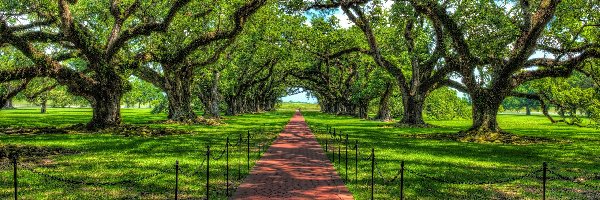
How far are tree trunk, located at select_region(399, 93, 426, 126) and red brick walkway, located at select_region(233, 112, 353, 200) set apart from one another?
821 inches

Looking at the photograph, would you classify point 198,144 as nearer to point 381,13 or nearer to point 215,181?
point 215,181

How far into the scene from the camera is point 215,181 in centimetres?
1130

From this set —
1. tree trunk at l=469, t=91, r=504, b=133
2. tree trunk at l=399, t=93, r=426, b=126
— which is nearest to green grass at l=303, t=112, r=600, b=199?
→ tree trunk at l=469, t=91, r=504, b=133

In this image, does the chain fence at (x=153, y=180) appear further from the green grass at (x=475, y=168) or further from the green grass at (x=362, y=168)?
the green grass at (x=475, y=168)

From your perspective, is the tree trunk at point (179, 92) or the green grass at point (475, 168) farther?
the tree trunk at point (179, 92)

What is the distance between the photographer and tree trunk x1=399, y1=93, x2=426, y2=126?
3600 centimetres

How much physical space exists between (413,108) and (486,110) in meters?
11.6

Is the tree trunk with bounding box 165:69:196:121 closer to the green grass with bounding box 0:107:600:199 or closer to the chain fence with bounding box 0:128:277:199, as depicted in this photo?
the green grass with bounding box 0:107:600:199

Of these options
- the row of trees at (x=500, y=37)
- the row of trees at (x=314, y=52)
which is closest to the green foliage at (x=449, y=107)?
the row of trees at (x=314, y=52)

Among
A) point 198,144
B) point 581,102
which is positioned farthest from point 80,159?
point 581,102

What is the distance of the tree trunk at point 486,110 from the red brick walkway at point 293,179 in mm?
12489

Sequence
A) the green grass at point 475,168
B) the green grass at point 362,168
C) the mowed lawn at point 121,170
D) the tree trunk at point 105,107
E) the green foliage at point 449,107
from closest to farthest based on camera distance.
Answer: the mowed lawn at point 121,170
the green grass at point 362,168
the green grass at point 475,168
the tree trunk at point 105,107
the green foliage at point 449,107

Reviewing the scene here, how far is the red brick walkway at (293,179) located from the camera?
9625mm

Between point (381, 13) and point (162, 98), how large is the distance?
32.8 metres
